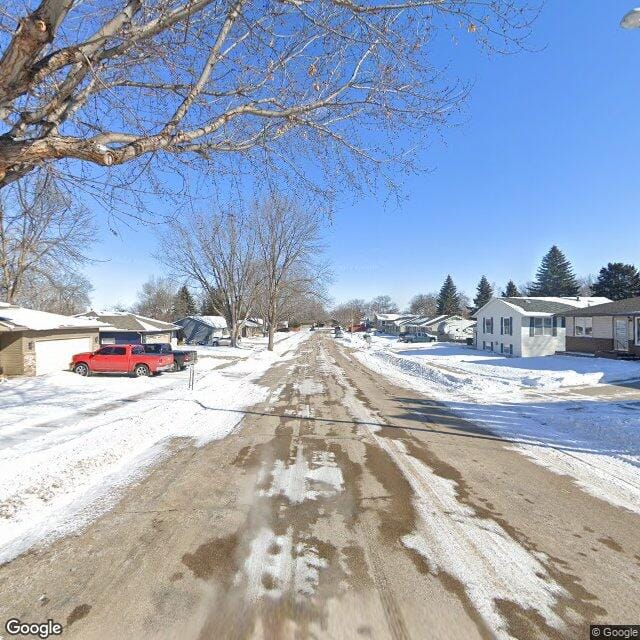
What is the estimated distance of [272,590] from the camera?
2.96 m

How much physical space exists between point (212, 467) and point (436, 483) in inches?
129

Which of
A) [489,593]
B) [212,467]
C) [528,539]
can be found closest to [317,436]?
[212,467]

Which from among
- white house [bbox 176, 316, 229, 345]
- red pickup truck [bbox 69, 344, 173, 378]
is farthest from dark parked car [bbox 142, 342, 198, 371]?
white house [bbox 176, 316, 229, 345]

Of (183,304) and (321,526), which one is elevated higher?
(183,304)

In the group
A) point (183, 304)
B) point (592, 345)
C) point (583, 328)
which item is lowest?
point (592, 345)

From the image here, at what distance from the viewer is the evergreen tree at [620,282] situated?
4994cm

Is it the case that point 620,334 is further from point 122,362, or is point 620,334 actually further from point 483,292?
point 483,292

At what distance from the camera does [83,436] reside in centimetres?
746

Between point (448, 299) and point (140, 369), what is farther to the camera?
point (448, 299)

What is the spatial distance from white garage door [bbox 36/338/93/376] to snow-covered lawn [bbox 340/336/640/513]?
55.8ft

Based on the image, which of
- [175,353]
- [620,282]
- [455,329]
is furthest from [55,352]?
[620,282]

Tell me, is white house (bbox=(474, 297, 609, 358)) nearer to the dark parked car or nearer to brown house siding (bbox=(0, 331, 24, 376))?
the dark parked car

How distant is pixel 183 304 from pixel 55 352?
6541cm

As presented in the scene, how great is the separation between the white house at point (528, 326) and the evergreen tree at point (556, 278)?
106 feet
